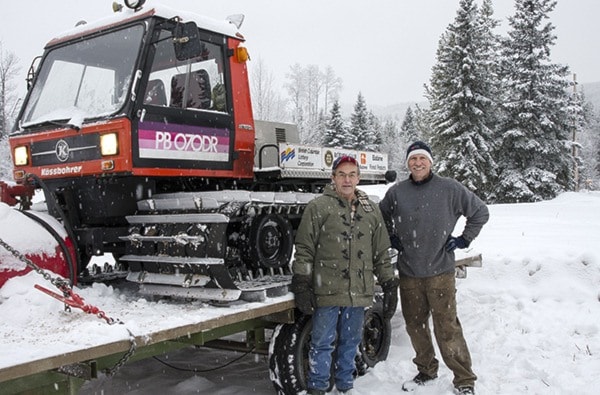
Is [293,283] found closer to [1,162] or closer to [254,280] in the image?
[254,280]

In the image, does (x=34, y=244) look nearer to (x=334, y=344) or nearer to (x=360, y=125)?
(x=334, y=344)

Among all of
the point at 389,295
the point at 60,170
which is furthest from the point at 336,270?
the point at 60,170

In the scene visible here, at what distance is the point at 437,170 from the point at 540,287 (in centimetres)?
1923

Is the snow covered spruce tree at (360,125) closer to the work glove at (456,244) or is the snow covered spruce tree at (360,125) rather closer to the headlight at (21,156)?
the headlight at (21,156)

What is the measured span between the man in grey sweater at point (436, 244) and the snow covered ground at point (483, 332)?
365 mm

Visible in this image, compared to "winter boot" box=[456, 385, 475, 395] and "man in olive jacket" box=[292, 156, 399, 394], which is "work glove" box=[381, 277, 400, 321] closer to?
"man in olive jacket" box=[292, 156, 399, 394]

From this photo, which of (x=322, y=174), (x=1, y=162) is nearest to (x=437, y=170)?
(x=322, y=174)

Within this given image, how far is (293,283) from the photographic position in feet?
15.1

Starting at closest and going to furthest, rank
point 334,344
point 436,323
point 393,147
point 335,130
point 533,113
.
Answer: point 334,344 < point 436,323 < point 533,113 < point 335,130 < point 393,147

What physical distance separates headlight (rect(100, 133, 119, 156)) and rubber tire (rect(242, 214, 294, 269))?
4.22 ft

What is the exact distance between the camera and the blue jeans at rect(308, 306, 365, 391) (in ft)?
15.3

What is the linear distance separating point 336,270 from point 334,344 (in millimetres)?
728

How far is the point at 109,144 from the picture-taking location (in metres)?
4.77

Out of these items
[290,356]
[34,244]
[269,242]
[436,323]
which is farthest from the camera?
[269,242]
